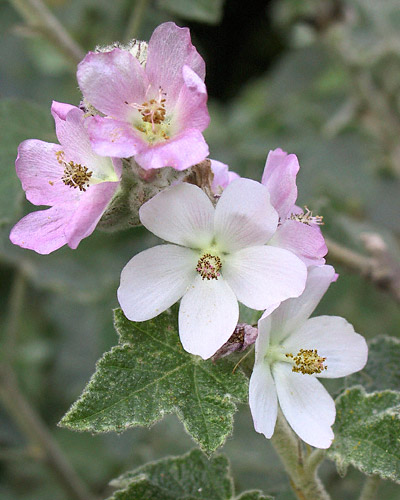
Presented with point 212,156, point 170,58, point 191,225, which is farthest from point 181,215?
point 212,156

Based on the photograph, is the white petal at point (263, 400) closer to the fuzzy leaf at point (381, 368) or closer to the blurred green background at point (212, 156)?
the fuzzy leaf at point (381, 368)

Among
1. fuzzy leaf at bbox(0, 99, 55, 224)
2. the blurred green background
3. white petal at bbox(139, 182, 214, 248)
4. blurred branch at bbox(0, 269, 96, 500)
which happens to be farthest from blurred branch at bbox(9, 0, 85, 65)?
white petal at bbox(139, 182, 214, 248)

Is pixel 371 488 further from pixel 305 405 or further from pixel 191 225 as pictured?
pixel 191 225

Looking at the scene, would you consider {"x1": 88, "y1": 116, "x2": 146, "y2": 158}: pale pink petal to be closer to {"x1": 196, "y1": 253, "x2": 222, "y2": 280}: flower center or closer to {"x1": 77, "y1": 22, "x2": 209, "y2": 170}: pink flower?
{"x1": 77, "y1": 22, "x2": 209, "y2": 170}: pink flower

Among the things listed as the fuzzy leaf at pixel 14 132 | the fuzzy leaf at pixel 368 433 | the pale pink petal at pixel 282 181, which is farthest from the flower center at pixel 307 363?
the fuzzy leaf at pixel 14 132

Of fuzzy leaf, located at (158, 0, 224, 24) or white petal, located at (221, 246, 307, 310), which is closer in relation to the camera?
white petal, located at (221, 246, 307, 310)

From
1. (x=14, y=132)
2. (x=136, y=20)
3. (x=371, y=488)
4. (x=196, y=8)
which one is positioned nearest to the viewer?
(x=371, y=488)
